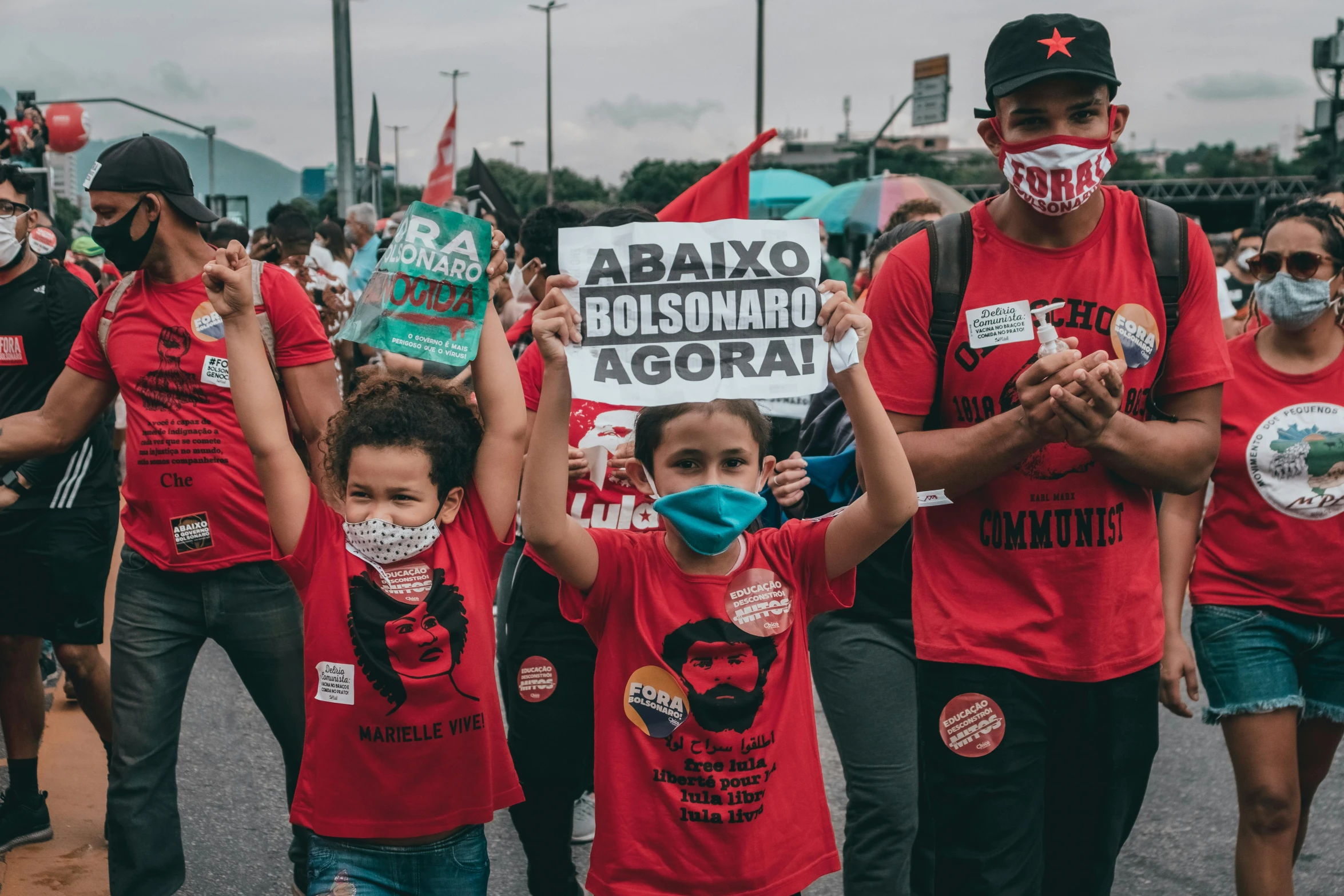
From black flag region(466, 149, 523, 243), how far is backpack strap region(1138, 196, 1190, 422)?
5.82 metres

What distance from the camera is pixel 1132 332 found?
2.76 metres

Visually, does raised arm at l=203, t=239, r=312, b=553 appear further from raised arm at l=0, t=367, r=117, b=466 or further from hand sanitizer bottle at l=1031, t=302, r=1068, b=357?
hand sanitizer bottle at l=1031, t=302, r=1068, b=357

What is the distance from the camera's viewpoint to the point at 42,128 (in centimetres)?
1445

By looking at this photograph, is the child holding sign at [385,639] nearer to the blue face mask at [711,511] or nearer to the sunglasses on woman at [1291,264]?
the blue face mask at [711,511]

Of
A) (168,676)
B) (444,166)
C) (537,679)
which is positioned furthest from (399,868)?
(444,166)

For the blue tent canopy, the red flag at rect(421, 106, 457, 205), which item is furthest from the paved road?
the blue tent canopy

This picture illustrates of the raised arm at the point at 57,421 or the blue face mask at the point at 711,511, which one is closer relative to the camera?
the blue face mask at the point at 711,511

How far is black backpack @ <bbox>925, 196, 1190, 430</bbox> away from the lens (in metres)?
2.80

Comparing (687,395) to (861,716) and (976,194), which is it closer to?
(861,716)

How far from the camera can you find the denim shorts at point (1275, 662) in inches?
139

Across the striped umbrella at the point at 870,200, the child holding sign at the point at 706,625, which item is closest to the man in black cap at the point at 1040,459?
the child holding sign at the point at 706,625

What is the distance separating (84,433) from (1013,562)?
2792mm

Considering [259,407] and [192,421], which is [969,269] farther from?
[192,421]

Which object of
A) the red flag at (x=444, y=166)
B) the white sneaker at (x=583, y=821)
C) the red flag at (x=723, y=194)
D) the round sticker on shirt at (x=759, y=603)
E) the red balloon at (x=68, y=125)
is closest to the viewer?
the round sticker on shirt at (x=759, y=603)
